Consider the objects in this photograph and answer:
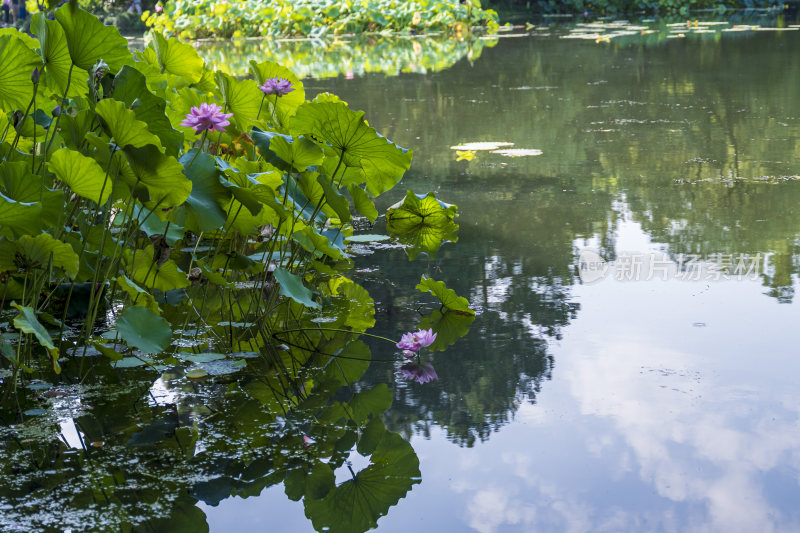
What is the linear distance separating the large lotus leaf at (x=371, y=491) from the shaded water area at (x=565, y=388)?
1 centimetres

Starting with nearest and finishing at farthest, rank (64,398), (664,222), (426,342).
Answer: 1. (64,398)
2. (426,342)
3. (664,222)

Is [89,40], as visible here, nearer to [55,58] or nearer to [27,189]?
[55,58]

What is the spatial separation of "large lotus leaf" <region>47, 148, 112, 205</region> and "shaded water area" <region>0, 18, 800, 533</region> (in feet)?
1.27

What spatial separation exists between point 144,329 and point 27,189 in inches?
15.1

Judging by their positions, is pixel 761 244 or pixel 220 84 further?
pixel 761 244

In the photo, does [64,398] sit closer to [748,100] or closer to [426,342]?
[426,342]

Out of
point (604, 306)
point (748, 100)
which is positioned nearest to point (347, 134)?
point (604, 306)

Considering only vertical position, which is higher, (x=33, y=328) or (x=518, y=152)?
(x=33, y=328)

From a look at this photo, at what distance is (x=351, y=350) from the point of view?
6.98 ft

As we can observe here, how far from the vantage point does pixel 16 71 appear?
6.68 feet

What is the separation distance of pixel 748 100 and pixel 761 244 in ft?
10.2

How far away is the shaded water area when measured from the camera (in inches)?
56.4

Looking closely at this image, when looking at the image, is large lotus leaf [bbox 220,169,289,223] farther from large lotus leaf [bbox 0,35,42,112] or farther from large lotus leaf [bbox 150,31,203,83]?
large lotus leaf [bbox 150,31,203,83]

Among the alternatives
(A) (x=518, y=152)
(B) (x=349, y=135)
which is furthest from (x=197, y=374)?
(A) (x=518, y=152)
